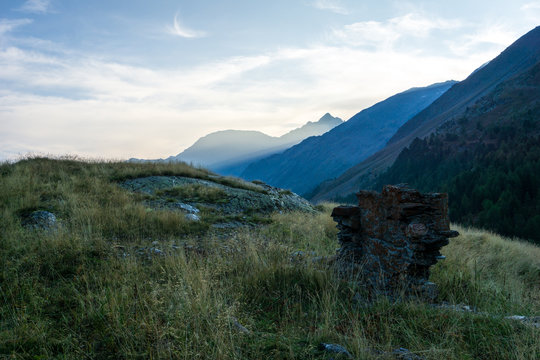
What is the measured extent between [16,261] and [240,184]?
10.1 metres

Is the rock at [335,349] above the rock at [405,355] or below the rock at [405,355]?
above

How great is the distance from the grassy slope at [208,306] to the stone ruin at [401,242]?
1.81 ft

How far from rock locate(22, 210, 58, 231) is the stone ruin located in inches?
233

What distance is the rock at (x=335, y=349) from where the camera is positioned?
266cm

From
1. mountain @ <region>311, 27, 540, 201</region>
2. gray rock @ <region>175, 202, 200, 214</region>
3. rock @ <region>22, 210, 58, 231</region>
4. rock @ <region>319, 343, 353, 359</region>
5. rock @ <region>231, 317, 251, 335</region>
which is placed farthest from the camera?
mountain @ <region>311, 27, 540, 201</region>

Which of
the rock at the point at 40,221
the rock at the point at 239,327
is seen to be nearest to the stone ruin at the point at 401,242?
the rock at the point at 239,327

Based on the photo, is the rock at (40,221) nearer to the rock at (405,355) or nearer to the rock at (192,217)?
the rock at (192,217)

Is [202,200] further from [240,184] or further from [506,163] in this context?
[506,163]

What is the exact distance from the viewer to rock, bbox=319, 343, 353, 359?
2.66 meters

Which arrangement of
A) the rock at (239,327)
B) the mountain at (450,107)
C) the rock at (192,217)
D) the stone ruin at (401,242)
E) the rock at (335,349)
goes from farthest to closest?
the mountain at (450,107)
the rock at (192,217)
the stone ruin at (401,242)
the rock at (239,327)
the rock at (335,349)

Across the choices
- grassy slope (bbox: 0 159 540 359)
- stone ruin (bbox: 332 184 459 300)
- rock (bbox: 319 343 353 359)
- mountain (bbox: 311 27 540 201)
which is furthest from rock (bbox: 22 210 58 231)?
mountain (bbox: 311 27 540 201)

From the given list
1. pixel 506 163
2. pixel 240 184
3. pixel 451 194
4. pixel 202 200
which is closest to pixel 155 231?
pixel 202 200

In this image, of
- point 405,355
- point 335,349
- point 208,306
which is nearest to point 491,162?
point 405,355

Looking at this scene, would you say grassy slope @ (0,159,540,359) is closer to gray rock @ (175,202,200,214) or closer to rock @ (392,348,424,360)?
rock @ (392,348,424,360)
